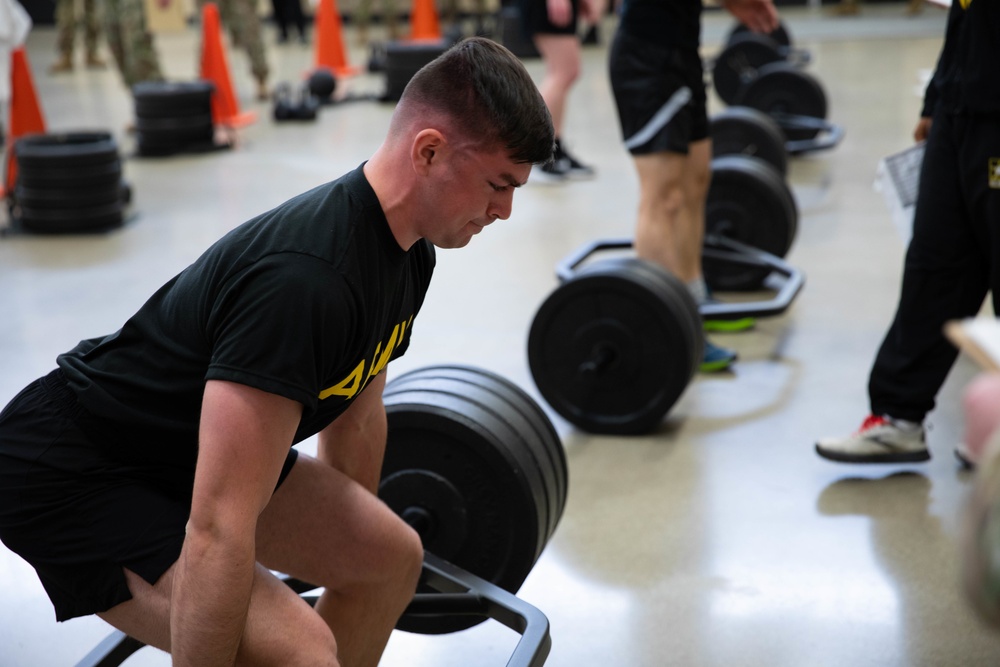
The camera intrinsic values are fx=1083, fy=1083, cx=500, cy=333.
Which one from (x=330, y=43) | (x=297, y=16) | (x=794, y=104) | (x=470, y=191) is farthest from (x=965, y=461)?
(x=297, y=16)

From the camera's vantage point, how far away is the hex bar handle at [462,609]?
172cm

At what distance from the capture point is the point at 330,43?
31.9 ft

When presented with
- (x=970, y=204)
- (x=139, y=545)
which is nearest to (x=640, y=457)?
(x=970, y=204)

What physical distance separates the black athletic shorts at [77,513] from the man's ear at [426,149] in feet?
1.91

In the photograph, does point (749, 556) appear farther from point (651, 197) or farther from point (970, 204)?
point (651, 197)

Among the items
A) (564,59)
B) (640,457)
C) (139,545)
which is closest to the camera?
(139,545)

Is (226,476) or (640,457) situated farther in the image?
(640,457)

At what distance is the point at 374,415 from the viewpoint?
1.78 metres

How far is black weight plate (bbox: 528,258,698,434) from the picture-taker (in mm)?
2828

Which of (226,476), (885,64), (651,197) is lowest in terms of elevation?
(885,64)

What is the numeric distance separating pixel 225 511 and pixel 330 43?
898 centimetres

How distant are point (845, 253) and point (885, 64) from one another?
5.45m

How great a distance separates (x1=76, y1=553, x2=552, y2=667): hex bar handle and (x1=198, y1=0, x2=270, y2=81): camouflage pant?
7024mm

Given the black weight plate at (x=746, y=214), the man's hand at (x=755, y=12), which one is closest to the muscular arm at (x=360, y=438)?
the man's hand at (x=755, y=12)
